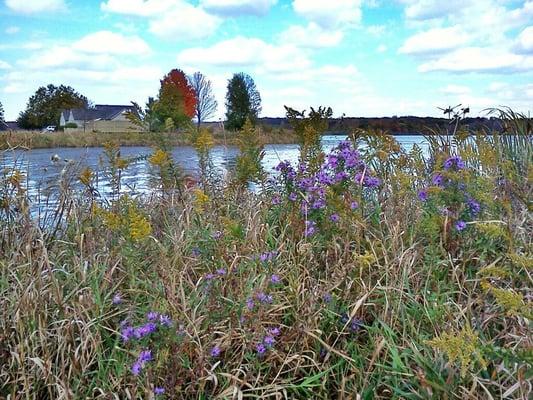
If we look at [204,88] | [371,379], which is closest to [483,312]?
[371,379]

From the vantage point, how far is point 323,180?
294 centimetres

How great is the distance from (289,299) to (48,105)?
64.9 metres

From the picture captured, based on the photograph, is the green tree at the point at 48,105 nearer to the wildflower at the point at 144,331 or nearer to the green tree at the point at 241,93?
the green tree at the point at 241,93

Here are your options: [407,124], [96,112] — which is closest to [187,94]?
[407,124]

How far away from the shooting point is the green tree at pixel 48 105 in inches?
2224

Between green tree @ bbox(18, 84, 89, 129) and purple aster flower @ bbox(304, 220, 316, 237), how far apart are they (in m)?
57.8

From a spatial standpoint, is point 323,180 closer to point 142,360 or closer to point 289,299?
point 289,299

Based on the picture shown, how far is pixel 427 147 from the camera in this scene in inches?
200

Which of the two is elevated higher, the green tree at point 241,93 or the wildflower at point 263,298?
the green tree at point 241,93

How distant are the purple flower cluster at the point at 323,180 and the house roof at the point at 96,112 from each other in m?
62.3

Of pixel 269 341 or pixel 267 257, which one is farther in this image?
pixel 267 257

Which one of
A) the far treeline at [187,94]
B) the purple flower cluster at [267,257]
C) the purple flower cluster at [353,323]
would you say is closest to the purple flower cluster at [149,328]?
the purple flower cluster at [267,257]

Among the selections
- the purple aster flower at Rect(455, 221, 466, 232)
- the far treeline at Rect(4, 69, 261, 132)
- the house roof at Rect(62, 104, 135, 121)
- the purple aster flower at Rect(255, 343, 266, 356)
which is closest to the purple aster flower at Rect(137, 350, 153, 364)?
the purple aster flower at Rect(255, 343, 266, 356)

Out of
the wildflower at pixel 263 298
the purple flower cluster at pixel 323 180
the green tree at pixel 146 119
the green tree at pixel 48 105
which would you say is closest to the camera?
the wildflower at pixel 263 298
